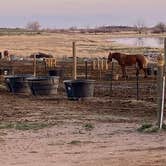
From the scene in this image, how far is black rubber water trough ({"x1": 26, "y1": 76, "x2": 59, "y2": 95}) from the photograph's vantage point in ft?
69.6

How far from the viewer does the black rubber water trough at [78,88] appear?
19.7 meters

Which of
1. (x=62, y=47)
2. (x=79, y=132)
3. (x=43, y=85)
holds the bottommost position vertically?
(x=62, y=47)

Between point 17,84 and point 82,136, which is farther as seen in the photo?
point 17,84

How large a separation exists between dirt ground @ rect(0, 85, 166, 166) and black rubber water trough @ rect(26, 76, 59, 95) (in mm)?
2551

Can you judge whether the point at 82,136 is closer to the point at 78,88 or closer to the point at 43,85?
the point at 78,88

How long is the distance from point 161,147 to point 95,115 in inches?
198

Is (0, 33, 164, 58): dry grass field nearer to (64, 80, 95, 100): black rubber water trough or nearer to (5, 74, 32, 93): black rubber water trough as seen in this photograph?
(5, 74, 32, 93): black rubber water trough

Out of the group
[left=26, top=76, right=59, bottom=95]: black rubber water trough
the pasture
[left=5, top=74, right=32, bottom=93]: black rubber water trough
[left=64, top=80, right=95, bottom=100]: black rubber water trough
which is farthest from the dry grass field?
the pasture

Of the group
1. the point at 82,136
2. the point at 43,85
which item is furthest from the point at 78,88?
the point at 82,136

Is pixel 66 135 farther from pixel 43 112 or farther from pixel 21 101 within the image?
pixel 21 101

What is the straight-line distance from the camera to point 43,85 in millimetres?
21422

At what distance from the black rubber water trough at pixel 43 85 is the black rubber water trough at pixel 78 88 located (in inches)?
51.4

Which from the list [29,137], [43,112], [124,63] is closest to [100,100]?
[43,112]

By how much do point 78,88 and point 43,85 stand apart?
2037 millimetres
